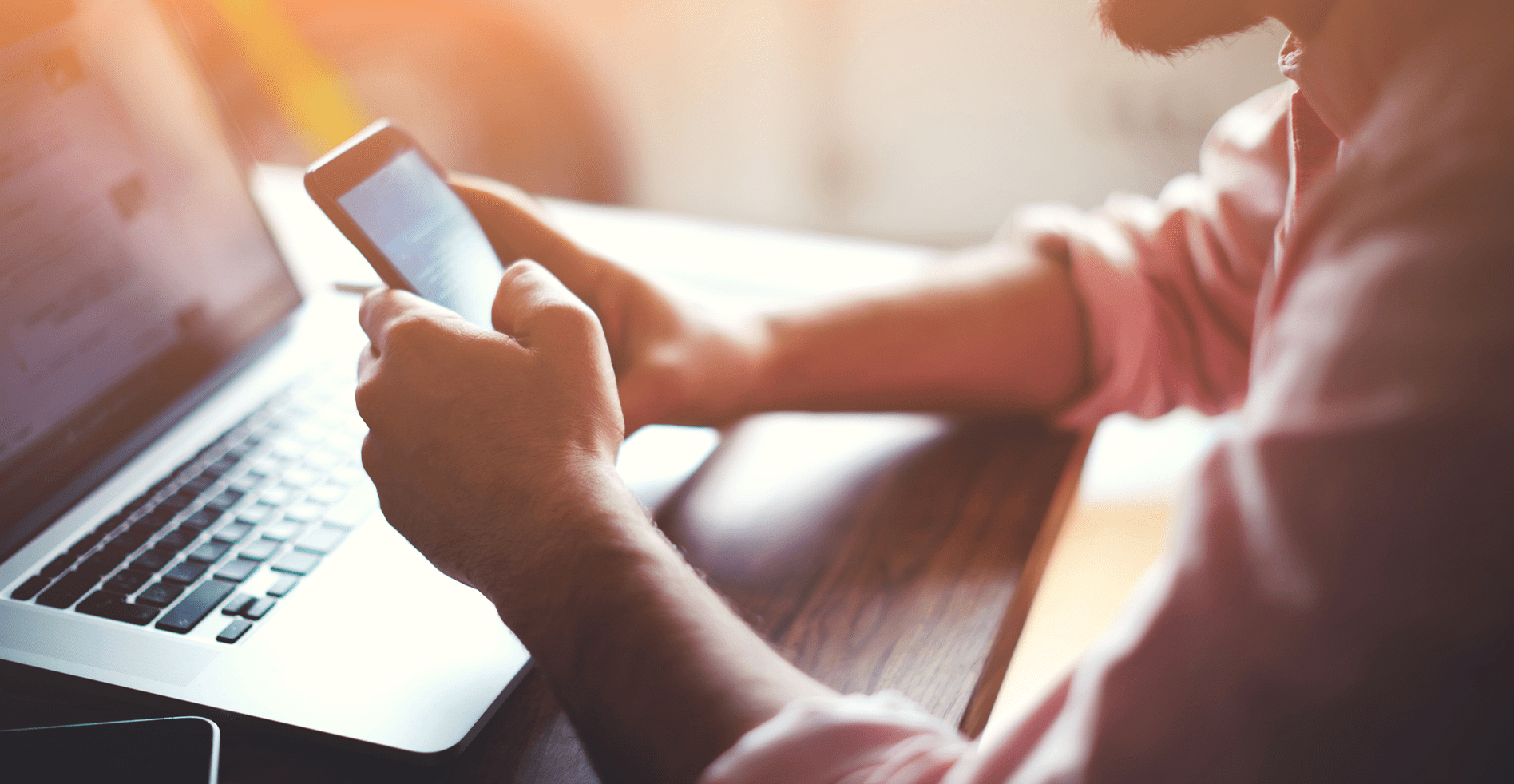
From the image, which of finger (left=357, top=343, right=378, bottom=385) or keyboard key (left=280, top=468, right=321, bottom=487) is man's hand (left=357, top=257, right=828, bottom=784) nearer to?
finger (left=357, top=343, right=378, bottom=385)

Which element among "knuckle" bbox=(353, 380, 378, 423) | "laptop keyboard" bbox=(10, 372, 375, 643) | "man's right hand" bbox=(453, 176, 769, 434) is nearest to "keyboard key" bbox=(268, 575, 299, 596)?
"laptop keyboard" bbox=(10, 372, 375, 643)

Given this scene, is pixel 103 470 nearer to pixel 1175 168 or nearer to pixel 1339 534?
pixel 1339 534

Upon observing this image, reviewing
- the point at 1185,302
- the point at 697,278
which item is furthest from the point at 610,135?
the point at 1185,302

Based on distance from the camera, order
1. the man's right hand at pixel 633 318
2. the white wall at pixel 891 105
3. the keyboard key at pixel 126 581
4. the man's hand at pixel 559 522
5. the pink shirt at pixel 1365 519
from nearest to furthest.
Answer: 1. the pink shirt at pixel 1365 519
2. the man's hand at pixel 559 522
3. the keyboard key at pixel 126 581
4. the man's right hand at pixel 633 318
5. the white wall at pixel 891 105

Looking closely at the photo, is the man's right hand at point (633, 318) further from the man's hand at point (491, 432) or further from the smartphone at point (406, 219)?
the man's hand at point (491, 432)

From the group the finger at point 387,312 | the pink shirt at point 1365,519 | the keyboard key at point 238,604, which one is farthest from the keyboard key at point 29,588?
the pink shirt at point 1365,519

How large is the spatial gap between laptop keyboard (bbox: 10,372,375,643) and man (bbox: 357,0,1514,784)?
98 mm

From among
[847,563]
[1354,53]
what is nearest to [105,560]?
[847,563]

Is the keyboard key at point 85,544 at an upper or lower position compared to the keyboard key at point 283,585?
upper

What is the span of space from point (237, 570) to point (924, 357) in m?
0.44

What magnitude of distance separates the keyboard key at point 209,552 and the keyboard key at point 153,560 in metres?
0.01

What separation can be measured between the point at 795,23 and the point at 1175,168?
0.60 metres

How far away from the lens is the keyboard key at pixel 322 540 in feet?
1.59

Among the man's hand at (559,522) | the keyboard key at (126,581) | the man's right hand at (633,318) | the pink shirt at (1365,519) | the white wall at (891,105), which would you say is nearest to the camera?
the pink shirt at (1365,519)
